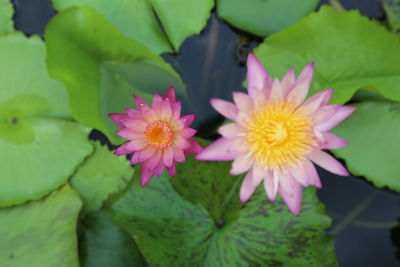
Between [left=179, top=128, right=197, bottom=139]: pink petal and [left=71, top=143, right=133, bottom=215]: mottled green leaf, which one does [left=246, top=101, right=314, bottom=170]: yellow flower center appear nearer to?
[left=179, top=128, right=197, bottom=139]: pink petal

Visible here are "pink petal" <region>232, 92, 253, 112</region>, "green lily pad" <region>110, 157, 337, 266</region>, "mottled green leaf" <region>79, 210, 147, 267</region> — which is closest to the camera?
"pink petal" <region>232, 92, 253, 112</region>

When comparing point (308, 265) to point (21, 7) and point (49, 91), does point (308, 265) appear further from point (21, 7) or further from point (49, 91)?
point (21, 7)

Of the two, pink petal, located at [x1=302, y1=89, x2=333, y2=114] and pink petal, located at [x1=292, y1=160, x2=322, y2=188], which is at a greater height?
pink petal, located at [x1=302, y1=89, x2=333, y2=114]

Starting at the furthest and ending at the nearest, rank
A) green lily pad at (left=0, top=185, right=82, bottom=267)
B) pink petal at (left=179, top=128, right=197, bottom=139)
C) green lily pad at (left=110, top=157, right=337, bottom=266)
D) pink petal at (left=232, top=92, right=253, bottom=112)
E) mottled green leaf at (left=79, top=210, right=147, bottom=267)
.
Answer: mottled green leaf at (left=79, top=210, right=147, bottom=267), green lily pad at (left=0, top=185, right=82, bottom=267), green lily pad at (left=110, top=157, right=337, bottom=266), pink petal at (left=179, top=128, right=197, bottom=139), pink petal at (left=232, top=92, right=253, bottom=112)

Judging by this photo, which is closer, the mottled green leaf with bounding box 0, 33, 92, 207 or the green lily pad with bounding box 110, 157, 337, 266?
the green lily pad with bounding box 110, 157, 337, 266

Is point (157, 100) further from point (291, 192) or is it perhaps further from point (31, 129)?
point (31, 129)

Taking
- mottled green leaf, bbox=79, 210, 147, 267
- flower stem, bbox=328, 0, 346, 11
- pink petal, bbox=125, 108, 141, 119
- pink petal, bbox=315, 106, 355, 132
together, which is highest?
flower stem, bbox=328, 0, 346, 11

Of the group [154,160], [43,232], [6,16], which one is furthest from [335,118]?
[6,16]

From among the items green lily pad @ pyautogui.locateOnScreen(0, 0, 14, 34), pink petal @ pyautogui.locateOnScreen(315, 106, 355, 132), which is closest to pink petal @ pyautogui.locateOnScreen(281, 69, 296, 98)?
pink petal @ pyautogui.locateOnScreen(315, 106, 355, 132)
